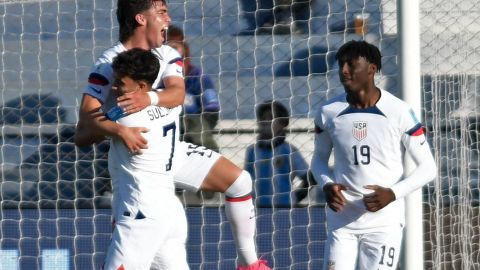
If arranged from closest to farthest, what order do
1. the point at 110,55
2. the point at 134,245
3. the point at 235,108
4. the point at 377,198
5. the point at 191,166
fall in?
the point at 134,245 < the point at 110,55 < the point at 377,198 < the point at 191,166 < the point at 235,108

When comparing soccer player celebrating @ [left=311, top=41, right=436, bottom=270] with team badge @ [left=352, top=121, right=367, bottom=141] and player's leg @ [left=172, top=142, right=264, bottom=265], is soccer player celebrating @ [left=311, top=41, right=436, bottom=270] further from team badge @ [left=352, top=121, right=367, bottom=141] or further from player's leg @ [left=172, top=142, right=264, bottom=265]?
player's leg @ [left=172, top=142, right=264, bottom=265]

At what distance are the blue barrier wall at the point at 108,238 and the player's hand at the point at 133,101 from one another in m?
2.61

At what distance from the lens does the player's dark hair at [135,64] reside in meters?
5.29

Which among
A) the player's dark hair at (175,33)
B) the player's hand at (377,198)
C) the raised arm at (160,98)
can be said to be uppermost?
the player's dark hair at (175,33)

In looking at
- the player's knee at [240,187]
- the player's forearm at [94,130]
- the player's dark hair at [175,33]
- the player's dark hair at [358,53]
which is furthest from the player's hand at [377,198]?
the player's dark hair at [175,33]

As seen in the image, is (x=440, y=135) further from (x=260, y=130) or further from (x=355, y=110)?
(x=355, y=110)

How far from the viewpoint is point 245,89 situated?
775cm

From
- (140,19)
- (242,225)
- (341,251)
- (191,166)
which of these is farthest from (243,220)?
(140,19)

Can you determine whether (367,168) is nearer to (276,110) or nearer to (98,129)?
(98,129)

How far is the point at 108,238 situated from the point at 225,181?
1.98 meters

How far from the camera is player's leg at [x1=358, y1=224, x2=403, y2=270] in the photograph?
587 cm

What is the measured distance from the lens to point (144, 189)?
17.8 feet

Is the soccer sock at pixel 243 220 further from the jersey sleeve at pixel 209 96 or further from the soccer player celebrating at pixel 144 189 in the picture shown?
the jersey sleeve at pixel 209 96

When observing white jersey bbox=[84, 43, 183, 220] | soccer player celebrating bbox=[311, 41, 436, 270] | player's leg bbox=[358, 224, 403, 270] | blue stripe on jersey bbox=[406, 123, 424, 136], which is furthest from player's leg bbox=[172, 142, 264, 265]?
blue stripe on jersey bbox=[406, 123, 424, 136]
